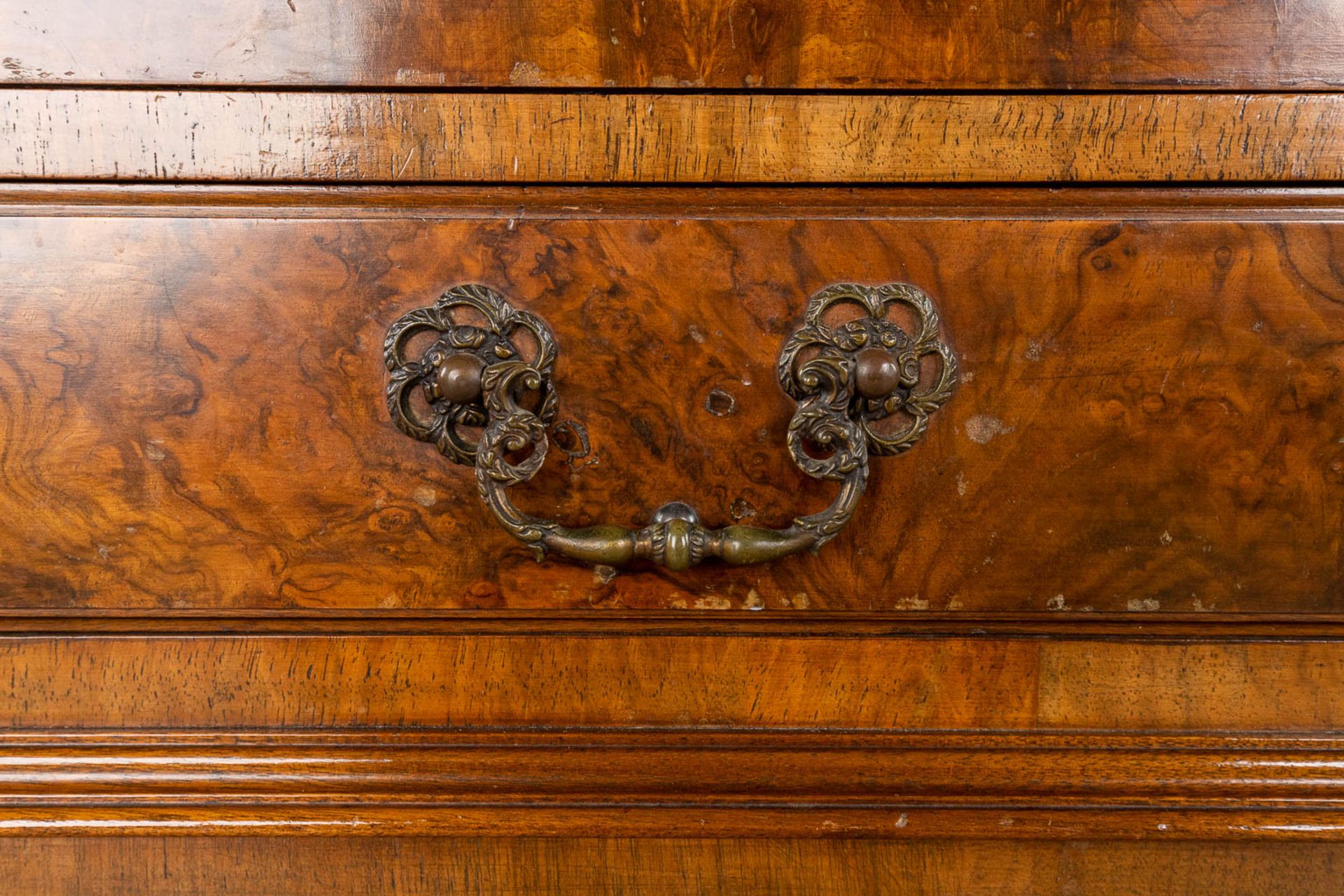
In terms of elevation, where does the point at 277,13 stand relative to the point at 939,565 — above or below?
above

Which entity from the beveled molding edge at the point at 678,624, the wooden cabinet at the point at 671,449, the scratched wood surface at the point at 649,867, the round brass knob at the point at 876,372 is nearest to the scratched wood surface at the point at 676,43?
the wooden cabinet at the point at 671,449

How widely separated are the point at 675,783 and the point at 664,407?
164 millimetres

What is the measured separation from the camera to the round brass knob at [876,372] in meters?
0.33

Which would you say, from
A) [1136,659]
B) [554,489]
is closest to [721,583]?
[554,489]

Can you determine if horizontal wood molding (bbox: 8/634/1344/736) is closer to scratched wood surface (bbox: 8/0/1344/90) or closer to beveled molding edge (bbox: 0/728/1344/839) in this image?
beveled molding edge (bbox: 0/728/1344/839)

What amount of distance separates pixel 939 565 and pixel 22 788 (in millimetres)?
403

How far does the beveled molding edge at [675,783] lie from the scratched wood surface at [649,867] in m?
0.01

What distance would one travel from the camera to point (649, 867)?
385 mm

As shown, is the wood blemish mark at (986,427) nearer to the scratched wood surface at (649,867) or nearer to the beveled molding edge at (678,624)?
the beveled molding edge at (678,624)

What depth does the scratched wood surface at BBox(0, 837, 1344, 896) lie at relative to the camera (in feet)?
1.25

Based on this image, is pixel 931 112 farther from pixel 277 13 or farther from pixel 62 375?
pixel 62 375

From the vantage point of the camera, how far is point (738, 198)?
0.35m

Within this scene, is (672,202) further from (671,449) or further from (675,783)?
(675,783)

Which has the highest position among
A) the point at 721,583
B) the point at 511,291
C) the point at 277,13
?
the point at 277,13
